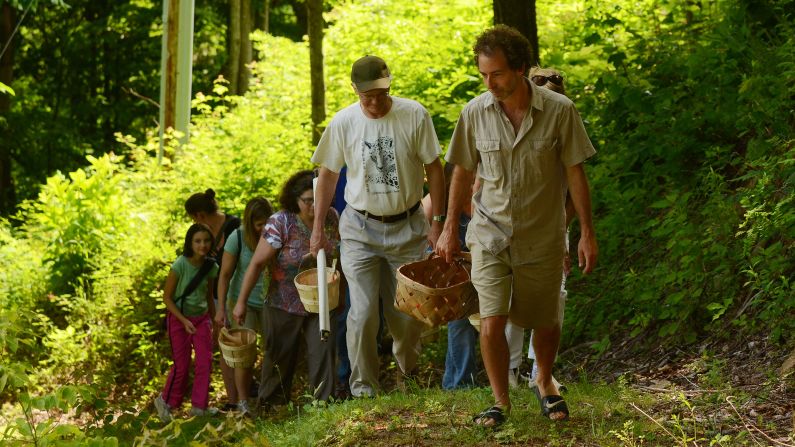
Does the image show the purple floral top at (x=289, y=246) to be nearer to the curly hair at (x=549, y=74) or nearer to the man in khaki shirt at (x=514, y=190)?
the curly hair at (x=549, y=74)

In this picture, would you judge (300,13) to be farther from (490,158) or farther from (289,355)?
(490,158)

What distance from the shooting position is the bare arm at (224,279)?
403 inches

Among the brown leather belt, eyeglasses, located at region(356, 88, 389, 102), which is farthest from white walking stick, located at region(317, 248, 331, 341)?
eyeglasses, located at region(356, 88, 389, 102)

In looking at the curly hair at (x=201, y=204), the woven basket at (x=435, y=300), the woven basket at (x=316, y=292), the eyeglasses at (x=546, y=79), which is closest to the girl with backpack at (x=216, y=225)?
the curly hair at (x=201, y=204)

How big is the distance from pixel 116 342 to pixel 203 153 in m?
3.27

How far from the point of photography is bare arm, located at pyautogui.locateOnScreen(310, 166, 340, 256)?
338 inches

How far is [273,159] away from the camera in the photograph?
15492 mm

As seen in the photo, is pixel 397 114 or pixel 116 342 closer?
pixel 397 114

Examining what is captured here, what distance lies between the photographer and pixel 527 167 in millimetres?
6496

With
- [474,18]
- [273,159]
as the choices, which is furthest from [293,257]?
[474,18]

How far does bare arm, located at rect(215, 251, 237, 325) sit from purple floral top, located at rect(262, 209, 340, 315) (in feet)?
2.05

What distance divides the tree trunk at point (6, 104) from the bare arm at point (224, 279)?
65.6ft

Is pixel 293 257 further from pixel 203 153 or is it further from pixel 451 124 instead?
pixel 203 153

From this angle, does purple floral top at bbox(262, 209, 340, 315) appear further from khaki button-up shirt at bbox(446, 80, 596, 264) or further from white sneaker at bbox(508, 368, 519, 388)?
khaki button-up shirt at bbox(446, 80, 596, 264)
